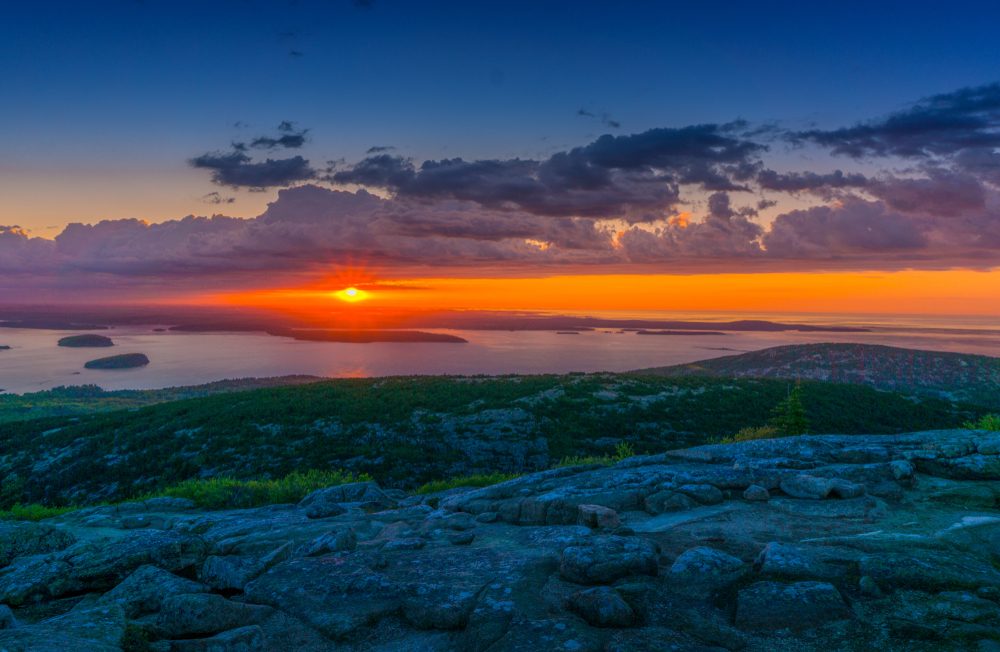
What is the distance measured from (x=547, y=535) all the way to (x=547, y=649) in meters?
3.56

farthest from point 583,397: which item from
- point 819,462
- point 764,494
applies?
point 764,494

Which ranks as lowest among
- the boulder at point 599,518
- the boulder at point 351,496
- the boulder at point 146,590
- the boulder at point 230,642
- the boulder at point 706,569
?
the boulder at point 351,496

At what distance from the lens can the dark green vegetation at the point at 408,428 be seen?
94.7 ft

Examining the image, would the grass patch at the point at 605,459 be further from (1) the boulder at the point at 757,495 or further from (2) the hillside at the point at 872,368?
(2) the hillside at the point at 872,368

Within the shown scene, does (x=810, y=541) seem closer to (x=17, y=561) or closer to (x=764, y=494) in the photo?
(x=764, y=494)

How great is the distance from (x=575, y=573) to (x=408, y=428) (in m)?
28.0

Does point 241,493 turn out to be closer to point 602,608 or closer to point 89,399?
point 602,608

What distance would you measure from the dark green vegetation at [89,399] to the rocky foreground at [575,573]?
65647 mm

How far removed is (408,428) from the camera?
33.5 meters

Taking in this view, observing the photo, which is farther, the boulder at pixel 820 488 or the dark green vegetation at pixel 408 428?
the dark green vegetation at pixel 408 428

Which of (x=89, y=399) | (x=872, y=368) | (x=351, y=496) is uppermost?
(x=351, y=496)

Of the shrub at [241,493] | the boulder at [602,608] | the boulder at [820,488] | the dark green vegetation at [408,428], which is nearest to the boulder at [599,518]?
the boulder at [602,608]

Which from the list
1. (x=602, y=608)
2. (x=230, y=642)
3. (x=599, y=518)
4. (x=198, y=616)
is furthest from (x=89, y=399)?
(x=602, y=608)

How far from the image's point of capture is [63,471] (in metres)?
31.3
